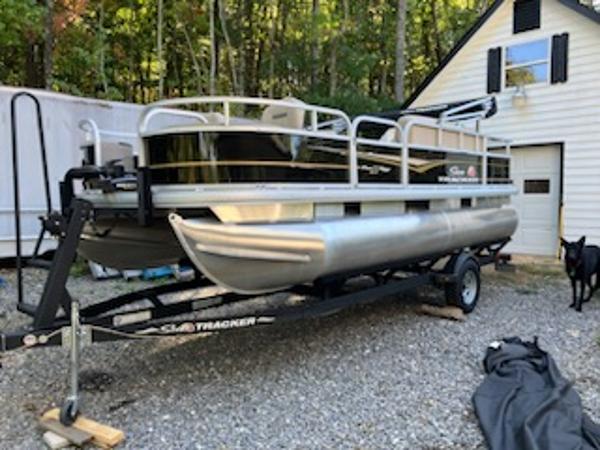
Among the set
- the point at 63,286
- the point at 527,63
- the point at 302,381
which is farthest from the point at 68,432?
the point at 527,63

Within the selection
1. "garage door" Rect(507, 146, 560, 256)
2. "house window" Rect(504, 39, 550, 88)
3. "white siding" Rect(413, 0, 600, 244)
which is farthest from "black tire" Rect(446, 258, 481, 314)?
"house window" Rect(504, 39, 550, 88)

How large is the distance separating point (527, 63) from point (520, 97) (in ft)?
2.25

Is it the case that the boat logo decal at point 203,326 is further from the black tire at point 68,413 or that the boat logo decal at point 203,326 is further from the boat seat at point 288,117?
the boat seat at point 288,117

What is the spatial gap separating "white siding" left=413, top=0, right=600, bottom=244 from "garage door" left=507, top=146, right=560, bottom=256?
0.98 ft

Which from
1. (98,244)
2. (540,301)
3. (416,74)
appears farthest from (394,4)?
(98,244)

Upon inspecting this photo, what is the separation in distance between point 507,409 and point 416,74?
75.8ft

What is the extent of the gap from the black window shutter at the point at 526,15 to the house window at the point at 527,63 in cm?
33

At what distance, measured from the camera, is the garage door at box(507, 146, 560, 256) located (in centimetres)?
1030

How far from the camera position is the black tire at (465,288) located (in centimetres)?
589

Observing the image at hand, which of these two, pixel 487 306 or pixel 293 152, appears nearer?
pixel 293 152

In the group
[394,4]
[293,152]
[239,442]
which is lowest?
[239,442]

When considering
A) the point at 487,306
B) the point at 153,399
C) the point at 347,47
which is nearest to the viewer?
the point at 153,399

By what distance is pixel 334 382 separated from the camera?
4.09 m

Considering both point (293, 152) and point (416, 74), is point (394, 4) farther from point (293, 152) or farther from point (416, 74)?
point (293, 152)
